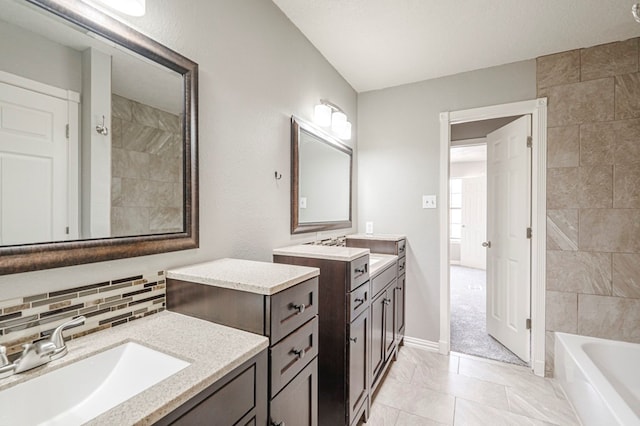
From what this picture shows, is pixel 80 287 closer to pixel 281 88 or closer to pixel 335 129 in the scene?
pixel 281 88

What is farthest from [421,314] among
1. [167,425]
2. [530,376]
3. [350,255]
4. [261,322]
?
[167,425]

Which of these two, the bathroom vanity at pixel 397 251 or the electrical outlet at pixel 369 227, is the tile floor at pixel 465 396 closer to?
the bathroom vanity at pixel 397 251

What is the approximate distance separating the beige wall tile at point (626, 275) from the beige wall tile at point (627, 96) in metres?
1.01

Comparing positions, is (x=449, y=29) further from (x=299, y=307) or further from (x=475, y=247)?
(x=475, y=247)

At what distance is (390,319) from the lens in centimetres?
224

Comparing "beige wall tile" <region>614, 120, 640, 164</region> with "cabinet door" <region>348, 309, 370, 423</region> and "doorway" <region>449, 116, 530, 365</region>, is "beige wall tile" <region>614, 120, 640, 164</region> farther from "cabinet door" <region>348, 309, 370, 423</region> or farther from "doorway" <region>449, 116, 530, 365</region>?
"cabinet door" <region>348, 309, 370, 423</region>

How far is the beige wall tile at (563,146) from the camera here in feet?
7.11

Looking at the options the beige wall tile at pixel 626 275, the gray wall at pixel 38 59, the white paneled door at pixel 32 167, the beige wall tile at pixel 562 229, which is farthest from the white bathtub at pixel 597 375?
the gray wall at pixel 38 59

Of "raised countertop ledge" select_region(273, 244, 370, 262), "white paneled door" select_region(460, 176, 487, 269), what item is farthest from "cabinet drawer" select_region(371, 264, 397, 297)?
"white paneled door" select_region(460, 176, 487, 269)

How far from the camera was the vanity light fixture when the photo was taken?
7.16 ft

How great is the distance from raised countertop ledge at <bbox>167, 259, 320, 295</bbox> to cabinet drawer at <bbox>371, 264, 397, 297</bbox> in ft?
2.73

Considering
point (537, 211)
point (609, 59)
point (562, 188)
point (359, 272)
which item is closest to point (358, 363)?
point (359, 272)

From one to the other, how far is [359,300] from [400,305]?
112 cm

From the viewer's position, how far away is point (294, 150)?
192 centimetres
